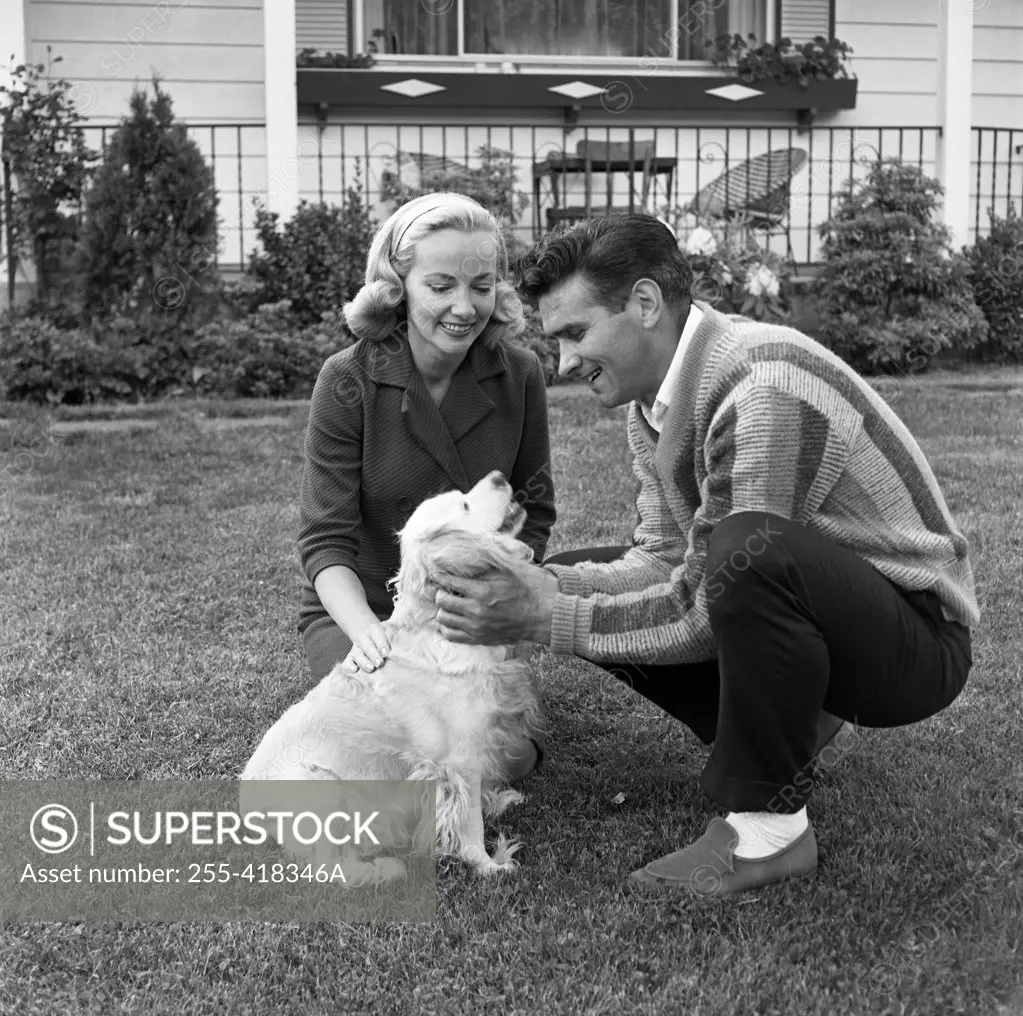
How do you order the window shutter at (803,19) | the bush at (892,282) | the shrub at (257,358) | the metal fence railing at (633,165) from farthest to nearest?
the window shutter at (803,19) < the metal fence railing at (633,165) < the bush at (892,282) < the shrub at (257,358)

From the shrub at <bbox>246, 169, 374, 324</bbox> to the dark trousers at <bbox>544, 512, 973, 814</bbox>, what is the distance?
22.8 ft

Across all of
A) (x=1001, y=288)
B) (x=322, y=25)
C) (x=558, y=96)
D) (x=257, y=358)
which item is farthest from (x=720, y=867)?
(x=322, y=25)

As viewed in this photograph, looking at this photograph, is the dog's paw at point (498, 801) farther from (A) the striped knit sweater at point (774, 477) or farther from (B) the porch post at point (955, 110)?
(B) the porch post at point (955, 110)

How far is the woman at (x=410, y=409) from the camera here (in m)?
3.45

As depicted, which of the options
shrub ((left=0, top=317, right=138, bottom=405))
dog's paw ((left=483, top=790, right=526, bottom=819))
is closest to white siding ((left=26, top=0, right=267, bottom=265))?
shrub ((left=0, top=317, right=138, bottom=405))

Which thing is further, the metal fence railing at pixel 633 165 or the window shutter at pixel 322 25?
the window shutter at pixel 322 25

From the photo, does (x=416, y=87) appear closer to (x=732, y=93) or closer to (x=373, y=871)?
(x=732, y=93)

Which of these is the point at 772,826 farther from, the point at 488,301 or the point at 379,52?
the point at 379,52

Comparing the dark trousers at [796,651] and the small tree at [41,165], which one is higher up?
the small tree at [41,165]

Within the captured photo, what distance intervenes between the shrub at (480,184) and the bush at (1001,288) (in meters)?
3.76

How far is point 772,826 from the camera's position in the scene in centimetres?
294

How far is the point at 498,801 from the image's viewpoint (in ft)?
11.2

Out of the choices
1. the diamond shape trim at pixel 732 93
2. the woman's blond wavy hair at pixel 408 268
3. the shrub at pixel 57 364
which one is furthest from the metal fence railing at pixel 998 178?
the woman's blond wavy hair at pixel 408 268

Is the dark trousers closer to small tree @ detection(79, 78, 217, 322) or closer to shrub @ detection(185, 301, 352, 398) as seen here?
shrub @ detection(185, 301, 352, 398)
